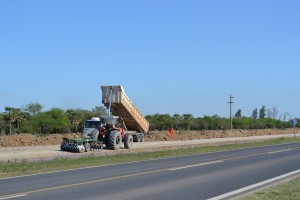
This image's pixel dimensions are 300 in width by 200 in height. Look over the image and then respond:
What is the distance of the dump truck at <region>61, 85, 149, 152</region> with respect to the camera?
3247 cm

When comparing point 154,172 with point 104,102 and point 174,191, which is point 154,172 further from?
point 104,102

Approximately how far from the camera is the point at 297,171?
773 inches

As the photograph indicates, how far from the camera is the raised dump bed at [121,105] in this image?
37094mm

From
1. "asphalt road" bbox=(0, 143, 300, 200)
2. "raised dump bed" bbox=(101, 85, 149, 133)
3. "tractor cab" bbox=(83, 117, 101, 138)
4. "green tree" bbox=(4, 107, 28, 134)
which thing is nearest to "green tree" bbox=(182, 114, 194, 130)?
"green tree" bbox=(4, 107, 28, 134)

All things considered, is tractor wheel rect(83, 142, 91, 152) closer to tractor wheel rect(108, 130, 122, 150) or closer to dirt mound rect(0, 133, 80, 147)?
tractor wheel rect(108, 130, 122, 150)

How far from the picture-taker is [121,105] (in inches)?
1485

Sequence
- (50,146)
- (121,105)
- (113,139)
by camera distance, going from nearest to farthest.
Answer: (113,139) < (121,105) < (50,146)

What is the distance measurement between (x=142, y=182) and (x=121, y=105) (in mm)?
21935

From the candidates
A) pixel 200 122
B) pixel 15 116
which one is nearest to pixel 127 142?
pixel 15 116

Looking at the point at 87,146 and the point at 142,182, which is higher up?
the point at 87,146

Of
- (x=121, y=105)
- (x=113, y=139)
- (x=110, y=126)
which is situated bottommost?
(x=113, y=139)

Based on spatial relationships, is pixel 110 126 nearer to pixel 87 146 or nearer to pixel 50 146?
pixel 87 146

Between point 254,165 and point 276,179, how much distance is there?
19.3 ft

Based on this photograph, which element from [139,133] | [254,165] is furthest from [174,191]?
[139,133]
